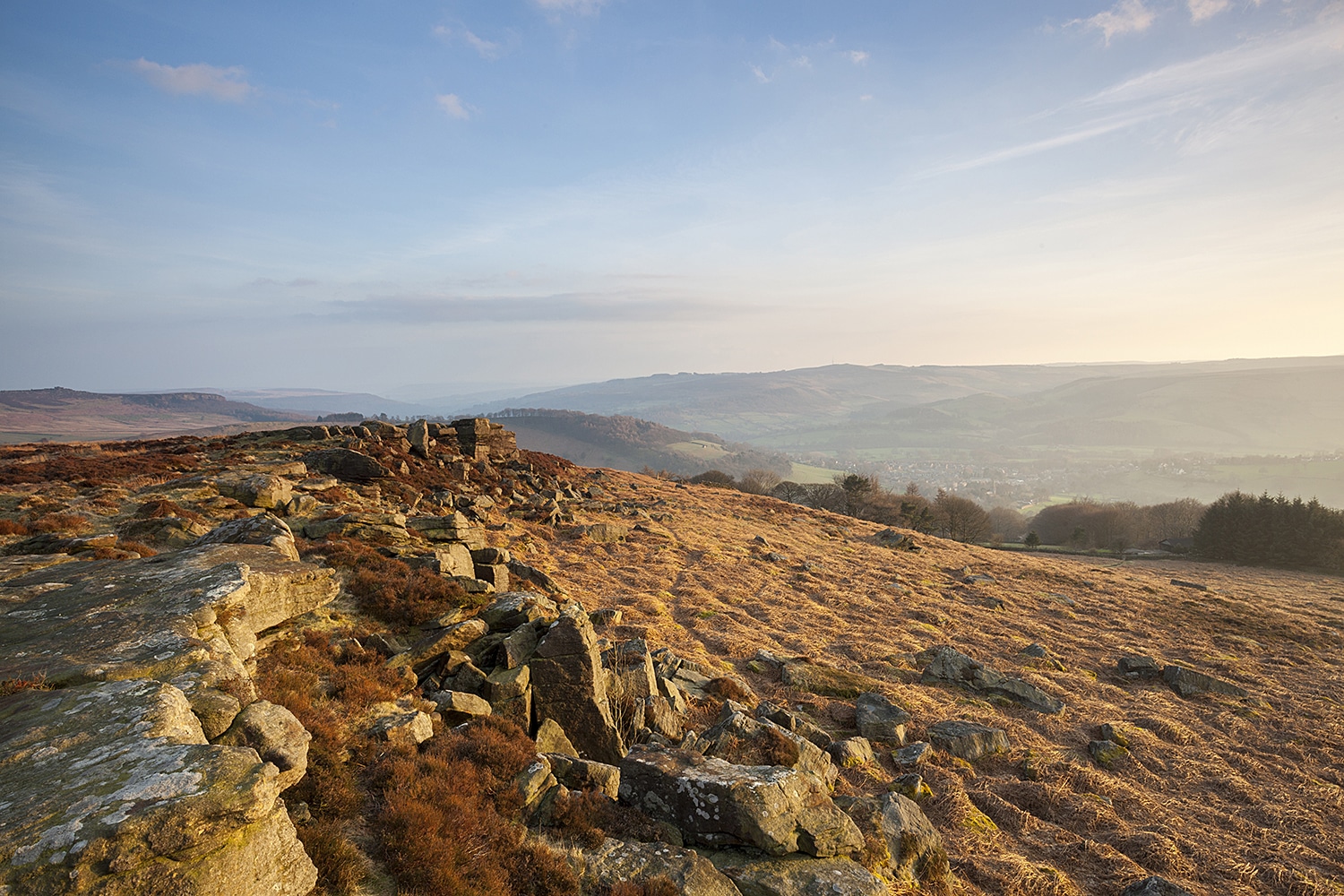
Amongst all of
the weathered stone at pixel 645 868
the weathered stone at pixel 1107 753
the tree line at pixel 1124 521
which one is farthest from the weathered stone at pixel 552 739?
the tree line at pixel 1124 521

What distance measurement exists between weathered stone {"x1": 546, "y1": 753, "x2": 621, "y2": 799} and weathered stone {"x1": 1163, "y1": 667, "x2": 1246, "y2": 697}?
75.7 feet

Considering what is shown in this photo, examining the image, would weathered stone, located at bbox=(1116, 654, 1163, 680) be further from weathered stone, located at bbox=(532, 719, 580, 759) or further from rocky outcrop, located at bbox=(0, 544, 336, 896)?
rocky outcrop, located at bbox=(0, 544, 336, 896)

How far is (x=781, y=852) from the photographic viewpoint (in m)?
8.14

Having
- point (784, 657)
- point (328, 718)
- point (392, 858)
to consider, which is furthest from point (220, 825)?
point (784, 657)

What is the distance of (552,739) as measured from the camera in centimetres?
1072

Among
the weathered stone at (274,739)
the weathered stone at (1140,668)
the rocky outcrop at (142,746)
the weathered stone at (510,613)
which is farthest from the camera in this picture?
the weathered stone at (1140,668)

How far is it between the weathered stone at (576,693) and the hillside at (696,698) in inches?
2.4

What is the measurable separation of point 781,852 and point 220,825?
24.0 ft

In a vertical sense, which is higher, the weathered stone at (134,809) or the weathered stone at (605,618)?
the weathered stone at (134,809)

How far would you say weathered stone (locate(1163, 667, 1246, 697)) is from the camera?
1966cm

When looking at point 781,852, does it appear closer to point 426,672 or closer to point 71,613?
point 426,672

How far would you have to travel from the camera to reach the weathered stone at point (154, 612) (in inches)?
306

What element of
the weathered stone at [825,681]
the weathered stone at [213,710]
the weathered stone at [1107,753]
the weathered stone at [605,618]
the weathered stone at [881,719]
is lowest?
the weathered stone at [1107,753]

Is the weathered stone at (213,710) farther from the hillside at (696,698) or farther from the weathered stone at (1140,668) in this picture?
the weathered stone at (1140,668)
